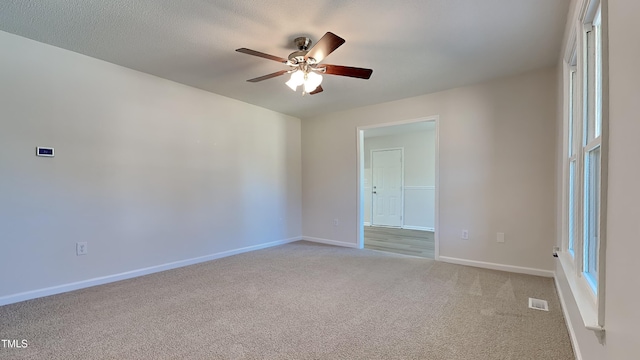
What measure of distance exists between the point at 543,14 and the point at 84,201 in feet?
14.1

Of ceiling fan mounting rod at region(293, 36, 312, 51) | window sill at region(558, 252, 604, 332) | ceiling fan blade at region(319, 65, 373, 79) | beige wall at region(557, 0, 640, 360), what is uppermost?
ceiling fan mounting rod at region(293, 36, 312, 51)

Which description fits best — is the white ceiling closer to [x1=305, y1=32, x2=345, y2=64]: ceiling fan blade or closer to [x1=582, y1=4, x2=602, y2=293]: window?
[x1=305, y1=32, x2=345, y2=64]: ceiling fan blade

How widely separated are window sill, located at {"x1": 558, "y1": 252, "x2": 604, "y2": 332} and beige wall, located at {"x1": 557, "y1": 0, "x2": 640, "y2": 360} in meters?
0.08

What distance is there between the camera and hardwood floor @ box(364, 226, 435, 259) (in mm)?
4473

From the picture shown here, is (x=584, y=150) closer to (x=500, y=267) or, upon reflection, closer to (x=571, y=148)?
(x=571, y=148)

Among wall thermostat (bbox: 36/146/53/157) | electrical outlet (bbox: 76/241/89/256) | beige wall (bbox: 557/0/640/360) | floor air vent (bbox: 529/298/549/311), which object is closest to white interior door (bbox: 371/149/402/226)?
floor air vent (bbox: 529/298/549/311)

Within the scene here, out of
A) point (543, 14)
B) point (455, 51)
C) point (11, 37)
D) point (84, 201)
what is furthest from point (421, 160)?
point (11, 37)

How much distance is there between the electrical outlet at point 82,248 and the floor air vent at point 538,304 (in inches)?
162

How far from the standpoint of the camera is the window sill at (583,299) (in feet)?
3.82

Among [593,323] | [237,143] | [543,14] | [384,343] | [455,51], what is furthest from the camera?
[237,143]

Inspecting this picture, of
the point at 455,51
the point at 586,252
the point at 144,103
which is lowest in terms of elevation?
the point at 586,252

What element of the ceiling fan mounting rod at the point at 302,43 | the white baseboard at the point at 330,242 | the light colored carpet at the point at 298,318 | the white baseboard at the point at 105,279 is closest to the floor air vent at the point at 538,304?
the light colored carpet at the point at 298,318

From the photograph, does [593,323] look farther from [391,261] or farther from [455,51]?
[391,261]

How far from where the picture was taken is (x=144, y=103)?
10.8ft
